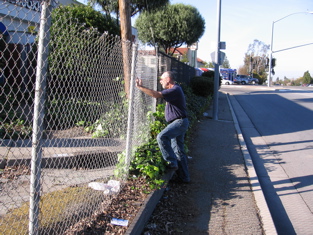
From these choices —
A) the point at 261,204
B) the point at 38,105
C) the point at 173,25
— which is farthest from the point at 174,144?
the point at 173,25

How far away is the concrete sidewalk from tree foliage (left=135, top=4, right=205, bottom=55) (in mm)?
23645

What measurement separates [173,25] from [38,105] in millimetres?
29609

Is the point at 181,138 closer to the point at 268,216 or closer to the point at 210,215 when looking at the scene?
the point at 210,215

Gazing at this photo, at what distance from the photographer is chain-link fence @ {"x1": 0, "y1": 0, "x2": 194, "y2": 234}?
2451 mm

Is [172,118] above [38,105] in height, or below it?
below

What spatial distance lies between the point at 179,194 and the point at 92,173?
1416 mm

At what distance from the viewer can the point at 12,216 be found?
127 inches

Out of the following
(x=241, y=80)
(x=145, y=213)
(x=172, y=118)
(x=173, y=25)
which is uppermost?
(x=173, y=25)

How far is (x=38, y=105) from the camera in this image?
2.40 meters

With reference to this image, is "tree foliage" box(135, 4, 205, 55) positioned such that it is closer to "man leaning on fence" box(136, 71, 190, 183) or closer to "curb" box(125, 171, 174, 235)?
"man leaning on fence" box(136, 71, 190, 183)

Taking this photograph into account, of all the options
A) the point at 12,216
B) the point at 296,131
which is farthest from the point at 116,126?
the point at 296,131

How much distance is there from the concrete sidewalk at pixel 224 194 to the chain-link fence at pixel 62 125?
0.90 meters

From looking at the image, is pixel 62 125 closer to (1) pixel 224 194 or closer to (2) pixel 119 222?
(2) pixel 119 222

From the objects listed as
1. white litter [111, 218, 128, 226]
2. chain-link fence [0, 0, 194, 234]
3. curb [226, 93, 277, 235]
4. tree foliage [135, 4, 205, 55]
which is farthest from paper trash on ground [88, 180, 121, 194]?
tree foliage [135, 4, 205, 55]
